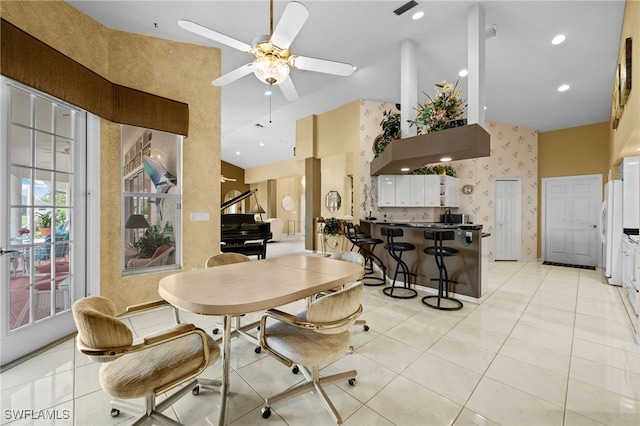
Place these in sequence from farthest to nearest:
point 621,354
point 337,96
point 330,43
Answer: point 337,96
point 330,43
point 621,354

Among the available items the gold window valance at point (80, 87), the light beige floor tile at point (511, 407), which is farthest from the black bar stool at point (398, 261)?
the gold window valance at point (80, 87)

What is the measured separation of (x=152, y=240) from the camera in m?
3.32

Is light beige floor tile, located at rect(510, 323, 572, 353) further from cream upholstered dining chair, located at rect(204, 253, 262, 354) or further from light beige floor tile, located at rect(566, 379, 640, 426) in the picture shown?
cream upholstered dining chair, located at rect(204, 253, 262, 354)

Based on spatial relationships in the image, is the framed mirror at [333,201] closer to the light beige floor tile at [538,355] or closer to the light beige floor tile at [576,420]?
the light beige floor tile at [538,355]

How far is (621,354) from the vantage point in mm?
2264

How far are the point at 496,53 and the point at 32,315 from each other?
20.1 feet

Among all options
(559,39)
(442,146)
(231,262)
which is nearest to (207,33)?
(231,262)

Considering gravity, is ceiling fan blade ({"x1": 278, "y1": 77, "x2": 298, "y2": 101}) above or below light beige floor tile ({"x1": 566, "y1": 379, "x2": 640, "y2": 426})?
above

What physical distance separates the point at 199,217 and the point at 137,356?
2.35 meters

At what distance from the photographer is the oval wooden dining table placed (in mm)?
1350

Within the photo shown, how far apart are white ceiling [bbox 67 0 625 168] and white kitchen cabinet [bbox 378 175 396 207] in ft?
5.73

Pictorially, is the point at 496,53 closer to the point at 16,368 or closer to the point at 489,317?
the point at 489,317

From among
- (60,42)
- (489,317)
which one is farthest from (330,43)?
(489,317)

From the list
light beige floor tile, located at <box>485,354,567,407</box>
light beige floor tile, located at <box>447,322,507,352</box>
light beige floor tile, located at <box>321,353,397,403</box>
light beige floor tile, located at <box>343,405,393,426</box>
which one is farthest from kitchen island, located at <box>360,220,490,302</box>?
light beige floor tile, located at <box>343,405,393,426</box>
